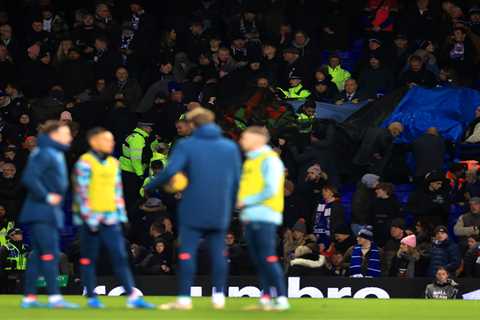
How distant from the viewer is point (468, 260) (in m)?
24.4

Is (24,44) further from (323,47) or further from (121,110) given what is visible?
(323,47)

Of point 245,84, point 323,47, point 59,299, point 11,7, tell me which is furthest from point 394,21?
point 59,299

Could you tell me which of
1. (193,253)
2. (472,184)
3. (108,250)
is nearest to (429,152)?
(472,184)

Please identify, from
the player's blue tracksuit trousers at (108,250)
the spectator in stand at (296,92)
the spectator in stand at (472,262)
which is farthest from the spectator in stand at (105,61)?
the player's blue tracksuit trousers at (108,250)

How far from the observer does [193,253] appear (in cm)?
1612

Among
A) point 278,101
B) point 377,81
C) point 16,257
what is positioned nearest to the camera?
point 16,257

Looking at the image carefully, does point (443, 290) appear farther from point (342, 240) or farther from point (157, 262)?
point (157, 262)

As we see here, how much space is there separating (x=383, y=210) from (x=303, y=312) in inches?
352

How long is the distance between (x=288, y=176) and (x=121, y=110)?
11.7ft

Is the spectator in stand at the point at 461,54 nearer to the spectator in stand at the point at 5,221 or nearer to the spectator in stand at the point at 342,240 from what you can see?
the spectator in stand at the point at 342,240

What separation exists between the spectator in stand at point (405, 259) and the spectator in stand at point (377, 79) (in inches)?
181

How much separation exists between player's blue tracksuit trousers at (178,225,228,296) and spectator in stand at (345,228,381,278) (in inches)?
347

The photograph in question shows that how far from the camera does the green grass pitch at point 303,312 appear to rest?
1577 cm

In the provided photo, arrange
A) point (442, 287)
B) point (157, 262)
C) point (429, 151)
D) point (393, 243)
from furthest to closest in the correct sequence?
point (429, 151) < point (157, 262) < point (393, 243) < point (442, 287)
